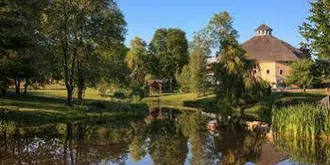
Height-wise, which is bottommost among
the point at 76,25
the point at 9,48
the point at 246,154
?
the point at 246,154

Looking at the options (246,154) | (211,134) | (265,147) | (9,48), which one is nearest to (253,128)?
(211,134)

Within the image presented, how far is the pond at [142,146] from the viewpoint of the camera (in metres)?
21.8

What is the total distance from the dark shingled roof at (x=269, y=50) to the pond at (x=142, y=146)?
63.8 metres

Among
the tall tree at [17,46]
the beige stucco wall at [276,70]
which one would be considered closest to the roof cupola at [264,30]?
the beige stucco wall at [276,70]

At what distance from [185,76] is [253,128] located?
50.2 metres

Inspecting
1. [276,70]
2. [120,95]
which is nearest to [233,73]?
[120,95]

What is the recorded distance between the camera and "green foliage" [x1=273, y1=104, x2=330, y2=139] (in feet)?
87.7

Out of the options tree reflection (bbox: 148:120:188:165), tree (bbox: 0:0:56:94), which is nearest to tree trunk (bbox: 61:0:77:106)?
tree (bbox: 0:0:56:94)

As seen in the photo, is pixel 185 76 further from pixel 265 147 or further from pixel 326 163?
pixel 326 163

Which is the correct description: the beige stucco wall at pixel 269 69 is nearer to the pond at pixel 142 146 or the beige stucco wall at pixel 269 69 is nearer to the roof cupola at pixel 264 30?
the roof cupola at pixel 264 30

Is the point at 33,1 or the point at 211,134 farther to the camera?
the point at 33,1

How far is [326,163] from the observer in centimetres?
2081

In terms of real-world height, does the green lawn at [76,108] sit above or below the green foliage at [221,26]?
below

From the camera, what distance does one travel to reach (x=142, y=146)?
26.5 metres
